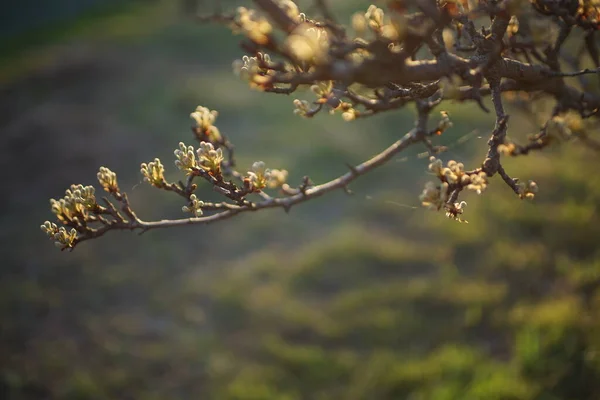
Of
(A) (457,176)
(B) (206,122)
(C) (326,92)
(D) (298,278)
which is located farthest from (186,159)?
(D) (298,278)

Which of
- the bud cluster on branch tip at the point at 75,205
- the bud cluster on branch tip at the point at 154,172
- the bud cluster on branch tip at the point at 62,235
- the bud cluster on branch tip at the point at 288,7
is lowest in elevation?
the bud cluster on branch tip at the point at 62,235

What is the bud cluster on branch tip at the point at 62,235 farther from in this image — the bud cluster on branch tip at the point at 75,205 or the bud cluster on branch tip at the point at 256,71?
the bud cluster on branch tip at the point at 256,71

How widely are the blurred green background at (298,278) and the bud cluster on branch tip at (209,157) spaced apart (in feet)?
4.10

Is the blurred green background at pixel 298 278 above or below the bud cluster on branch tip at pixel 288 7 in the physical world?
above

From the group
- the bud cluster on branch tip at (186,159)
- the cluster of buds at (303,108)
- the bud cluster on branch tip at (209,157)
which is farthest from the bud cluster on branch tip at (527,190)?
the bud cluster on branch tip at (186,159)

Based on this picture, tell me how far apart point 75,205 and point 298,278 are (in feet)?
11.8

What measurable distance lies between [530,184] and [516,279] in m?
3.24

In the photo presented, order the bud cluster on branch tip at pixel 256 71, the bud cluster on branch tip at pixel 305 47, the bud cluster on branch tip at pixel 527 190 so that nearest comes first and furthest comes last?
the bud cluster on branch tip at pixel 305 47 → the bud cluster on branch tip at pixel 256 71 → the bud cluster on branch tip at pixel 527 190

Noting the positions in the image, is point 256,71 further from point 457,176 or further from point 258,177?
point 457,176

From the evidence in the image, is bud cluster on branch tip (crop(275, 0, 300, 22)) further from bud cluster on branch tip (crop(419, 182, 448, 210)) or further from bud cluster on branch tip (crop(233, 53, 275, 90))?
bud cluster on branch tip (crop(419, 182, 448, 210))

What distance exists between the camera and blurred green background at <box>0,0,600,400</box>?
436 cm

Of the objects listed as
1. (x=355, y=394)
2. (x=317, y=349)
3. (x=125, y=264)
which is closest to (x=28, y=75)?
(x=125, y=264)

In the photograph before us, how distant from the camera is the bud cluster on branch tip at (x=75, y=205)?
231cm

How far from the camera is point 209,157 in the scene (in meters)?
2.20
